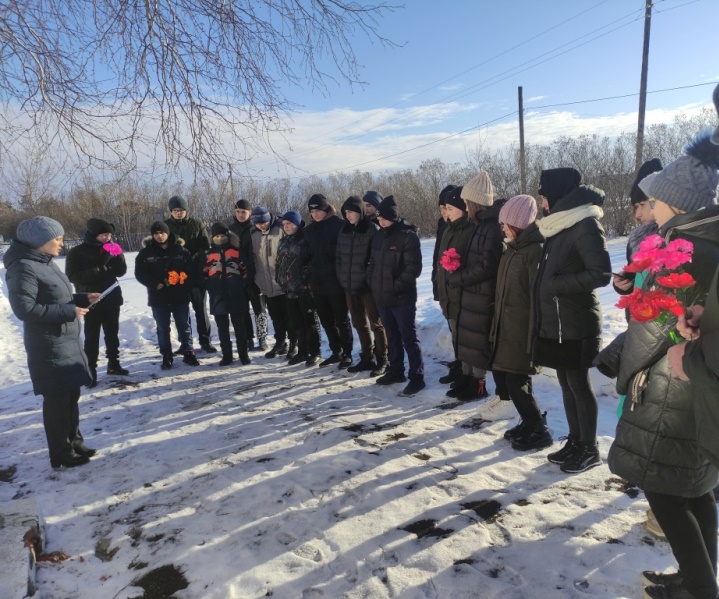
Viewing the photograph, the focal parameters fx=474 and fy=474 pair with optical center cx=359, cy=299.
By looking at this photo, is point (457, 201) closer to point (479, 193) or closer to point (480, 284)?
point (479, 193)

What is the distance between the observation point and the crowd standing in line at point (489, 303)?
1.96 metres

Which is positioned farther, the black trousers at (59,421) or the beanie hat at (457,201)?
the beanie hat at (457,201)

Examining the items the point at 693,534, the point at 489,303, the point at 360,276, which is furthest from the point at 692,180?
the point at 360,276

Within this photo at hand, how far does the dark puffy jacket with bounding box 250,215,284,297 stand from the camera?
687 centimetres

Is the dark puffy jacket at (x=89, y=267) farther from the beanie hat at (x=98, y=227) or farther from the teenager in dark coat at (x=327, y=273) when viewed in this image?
the teenager in dark coat at (x=327, y=273)

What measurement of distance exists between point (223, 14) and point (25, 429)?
4487 mm

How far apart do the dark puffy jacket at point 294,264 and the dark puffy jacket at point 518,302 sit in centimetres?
314

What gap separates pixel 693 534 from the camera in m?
1.98

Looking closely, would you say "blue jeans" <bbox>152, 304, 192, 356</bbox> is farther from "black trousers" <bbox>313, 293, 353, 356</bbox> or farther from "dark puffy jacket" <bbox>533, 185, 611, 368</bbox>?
"dark puffy jacket" <bbox>533, 185, 611, 368</bbox>

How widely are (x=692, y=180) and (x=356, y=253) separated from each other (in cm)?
398

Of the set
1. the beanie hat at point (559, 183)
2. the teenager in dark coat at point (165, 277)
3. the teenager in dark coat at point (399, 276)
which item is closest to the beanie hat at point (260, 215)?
the teenager in dark coat at point (165, 277)

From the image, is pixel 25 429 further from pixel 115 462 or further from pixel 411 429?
pixel 411 429

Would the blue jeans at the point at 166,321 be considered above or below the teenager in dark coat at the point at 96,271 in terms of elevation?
below

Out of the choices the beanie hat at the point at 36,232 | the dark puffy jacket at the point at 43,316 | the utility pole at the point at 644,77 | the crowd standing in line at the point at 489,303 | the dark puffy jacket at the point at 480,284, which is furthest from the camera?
the utility pole at the point at 644,77
